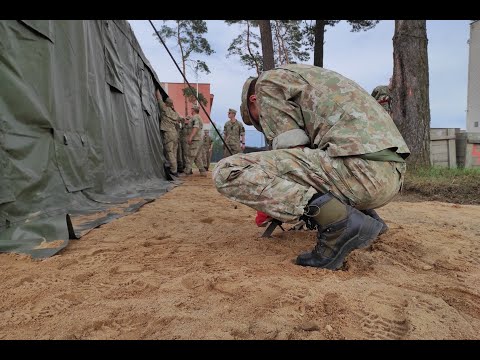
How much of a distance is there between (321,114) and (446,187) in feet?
11.2

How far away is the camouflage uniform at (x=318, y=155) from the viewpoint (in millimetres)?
1557

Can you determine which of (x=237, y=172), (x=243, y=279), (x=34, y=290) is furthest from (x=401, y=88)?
(x=34, y=290)

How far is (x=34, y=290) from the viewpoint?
125 cm

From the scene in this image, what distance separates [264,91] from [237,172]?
0.44 m

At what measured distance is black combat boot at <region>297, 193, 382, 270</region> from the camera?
4.86 ft

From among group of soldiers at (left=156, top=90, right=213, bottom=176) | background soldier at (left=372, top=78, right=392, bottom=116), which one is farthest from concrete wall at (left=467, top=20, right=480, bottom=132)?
group of soldiers at (left=156, top=90, right=213, bottom=176)

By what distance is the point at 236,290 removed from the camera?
4.04 ft

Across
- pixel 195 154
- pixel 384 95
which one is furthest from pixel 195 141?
pixel 384 95

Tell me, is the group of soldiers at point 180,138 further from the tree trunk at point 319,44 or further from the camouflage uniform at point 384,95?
the camouflage uniform at point 384,95

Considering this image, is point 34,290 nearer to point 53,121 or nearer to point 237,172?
point 237,172

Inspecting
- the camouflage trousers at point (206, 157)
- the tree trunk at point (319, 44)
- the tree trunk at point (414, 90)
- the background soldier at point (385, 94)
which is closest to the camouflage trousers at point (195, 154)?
the camouflage trousers at point (206, 157)

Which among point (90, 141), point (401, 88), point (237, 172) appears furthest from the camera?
point (401, 88)

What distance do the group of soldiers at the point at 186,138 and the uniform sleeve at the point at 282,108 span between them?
364cm

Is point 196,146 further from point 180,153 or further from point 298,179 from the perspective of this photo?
point 298,179
